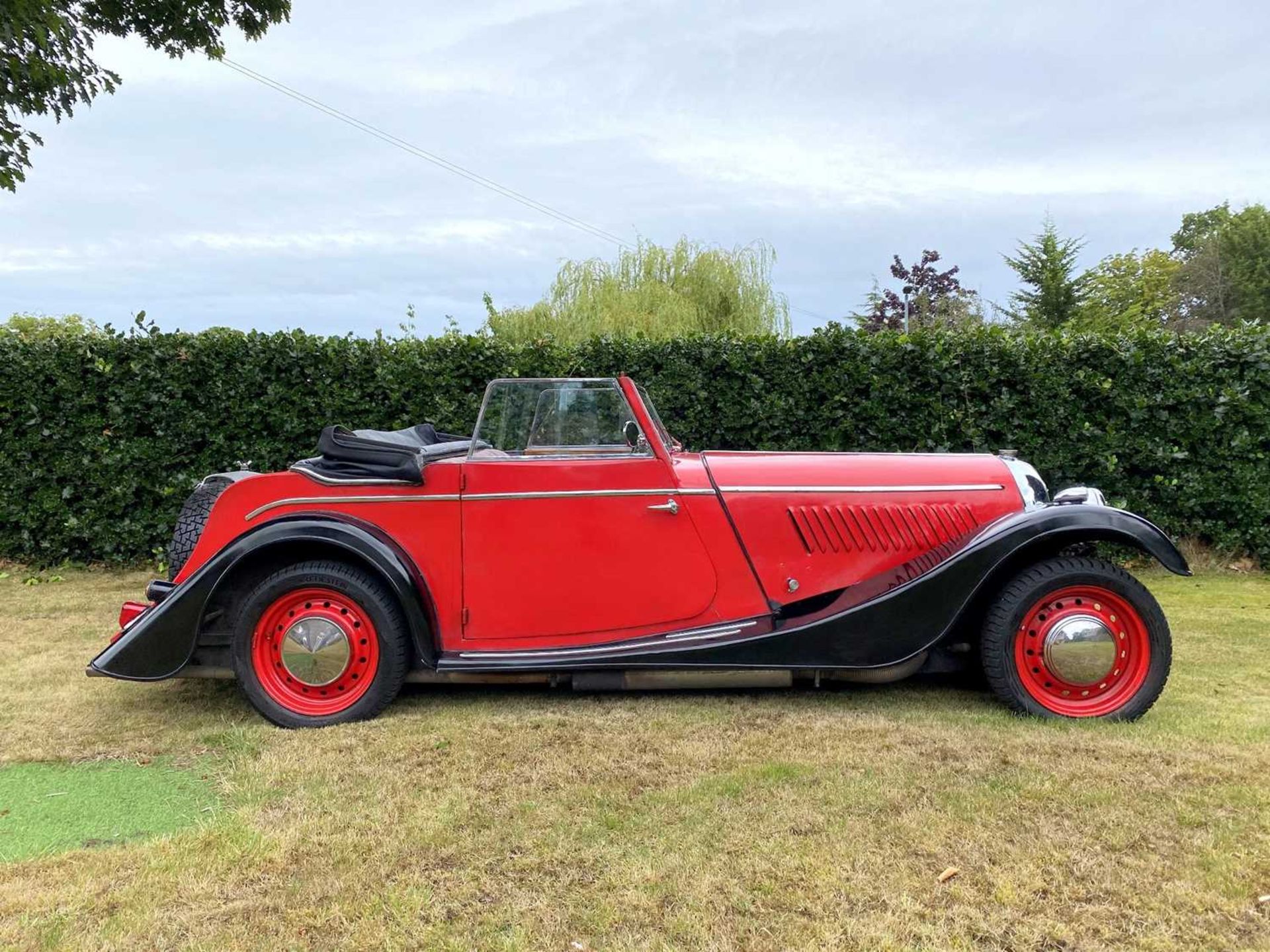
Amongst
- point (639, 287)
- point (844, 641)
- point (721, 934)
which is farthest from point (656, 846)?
point (639, 287)

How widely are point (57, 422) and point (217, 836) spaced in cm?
619

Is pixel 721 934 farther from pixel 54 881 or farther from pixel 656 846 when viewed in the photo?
pixel 54 881

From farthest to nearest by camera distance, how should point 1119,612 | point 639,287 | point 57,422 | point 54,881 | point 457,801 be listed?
point 639,287
point 57,422
point 1119,612
point 457,801
point 54,881

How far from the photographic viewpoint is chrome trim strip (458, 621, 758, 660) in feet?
10.8

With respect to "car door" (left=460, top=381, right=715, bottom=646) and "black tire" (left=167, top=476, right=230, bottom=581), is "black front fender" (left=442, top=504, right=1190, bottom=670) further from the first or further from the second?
"black tire" (left=167, top=476, right=230, bottom=581)

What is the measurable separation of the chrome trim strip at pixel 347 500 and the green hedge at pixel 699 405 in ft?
11.3

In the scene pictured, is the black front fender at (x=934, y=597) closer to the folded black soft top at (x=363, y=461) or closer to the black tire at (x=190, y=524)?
the folded black soft top at (x=363, y=461)

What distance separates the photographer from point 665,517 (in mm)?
3348

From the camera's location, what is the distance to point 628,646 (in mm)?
3316

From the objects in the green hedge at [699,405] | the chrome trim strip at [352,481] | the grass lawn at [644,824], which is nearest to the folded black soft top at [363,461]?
the chrome trim strip at [352,481]

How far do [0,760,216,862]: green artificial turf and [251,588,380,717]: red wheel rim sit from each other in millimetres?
524

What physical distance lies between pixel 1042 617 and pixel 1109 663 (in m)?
0.32

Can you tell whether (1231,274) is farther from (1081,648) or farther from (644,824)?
(644,824)

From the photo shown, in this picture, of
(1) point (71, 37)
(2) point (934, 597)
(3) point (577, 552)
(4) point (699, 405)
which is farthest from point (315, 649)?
(1) point (71, 37)
